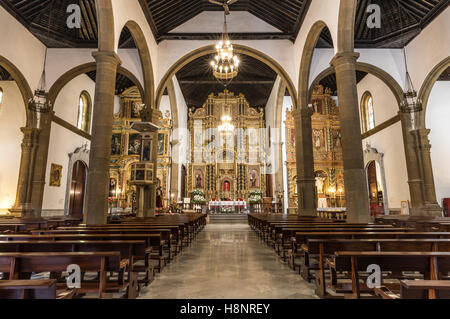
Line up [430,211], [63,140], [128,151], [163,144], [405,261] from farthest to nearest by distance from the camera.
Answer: [163,144]
[128,151]
[63,140]
[430,211]
[405,261]

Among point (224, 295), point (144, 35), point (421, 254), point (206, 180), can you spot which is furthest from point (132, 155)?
point (421, 254)

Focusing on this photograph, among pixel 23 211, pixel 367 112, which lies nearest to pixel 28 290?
pixel 23 211

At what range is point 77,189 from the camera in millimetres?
15297

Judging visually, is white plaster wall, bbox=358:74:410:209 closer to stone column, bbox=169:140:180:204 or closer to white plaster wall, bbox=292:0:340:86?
white plaster wall, bbox=292:0:340:86

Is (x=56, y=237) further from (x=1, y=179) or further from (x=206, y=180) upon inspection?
(x=206, y=180)

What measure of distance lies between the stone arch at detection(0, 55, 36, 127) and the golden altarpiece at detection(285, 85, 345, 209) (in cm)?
1426

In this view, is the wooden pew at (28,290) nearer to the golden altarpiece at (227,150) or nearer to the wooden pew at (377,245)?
the wooden pew at (377,245)

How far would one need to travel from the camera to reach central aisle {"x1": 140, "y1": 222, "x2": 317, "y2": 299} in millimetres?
3252

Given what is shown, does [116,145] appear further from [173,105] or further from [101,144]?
[101,144]

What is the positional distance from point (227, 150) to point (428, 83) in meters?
14.9

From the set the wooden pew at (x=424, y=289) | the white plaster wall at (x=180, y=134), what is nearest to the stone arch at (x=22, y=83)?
the white plaster wall at (x=180, y=134)

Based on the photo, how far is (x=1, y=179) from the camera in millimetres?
10844

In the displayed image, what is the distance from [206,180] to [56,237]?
1910 centimetres

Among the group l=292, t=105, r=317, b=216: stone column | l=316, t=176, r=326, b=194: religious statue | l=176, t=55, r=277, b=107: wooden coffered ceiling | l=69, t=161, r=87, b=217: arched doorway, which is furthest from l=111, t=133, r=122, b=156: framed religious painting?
l=316, t=176, r=326, b=194: religious statue
